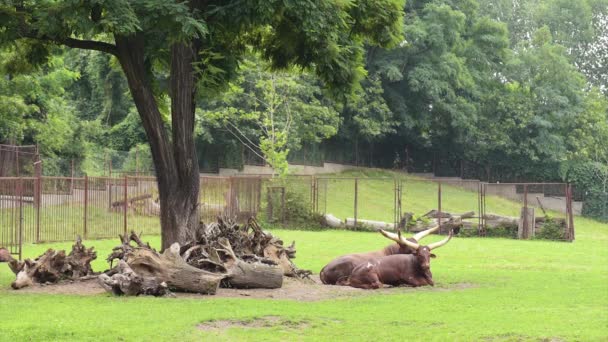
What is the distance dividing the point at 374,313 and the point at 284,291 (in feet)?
10.5

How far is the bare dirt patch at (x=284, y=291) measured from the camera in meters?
15.8

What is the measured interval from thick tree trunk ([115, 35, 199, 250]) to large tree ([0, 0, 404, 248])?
0.02 metres

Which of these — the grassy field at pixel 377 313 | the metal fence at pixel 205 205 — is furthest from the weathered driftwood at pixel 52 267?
the metal fence at pixel 205 205

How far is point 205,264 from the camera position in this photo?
1641 cm

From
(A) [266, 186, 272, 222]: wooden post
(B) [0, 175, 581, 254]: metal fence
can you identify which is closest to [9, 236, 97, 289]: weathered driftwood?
(B) [0, 175, 581, 254]: metal fence

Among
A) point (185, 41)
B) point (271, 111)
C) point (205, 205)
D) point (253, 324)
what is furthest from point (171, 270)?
point (271, 111)

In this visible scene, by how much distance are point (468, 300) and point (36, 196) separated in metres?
16.0

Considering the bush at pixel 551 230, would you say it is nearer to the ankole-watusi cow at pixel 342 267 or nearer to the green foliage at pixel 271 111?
the green foliage at pixel 271 111

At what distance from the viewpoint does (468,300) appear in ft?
50.2

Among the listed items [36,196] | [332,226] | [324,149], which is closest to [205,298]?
[36,196]

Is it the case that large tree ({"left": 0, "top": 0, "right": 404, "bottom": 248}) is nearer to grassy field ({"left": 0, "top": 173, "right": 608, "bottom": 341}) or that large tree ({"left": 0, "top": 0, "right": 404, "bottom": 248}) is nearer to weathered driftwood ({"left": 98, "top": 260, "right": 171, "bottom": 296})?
weathered driftwood ({"left": 98, "top": 260, "right": 171, "bottom": 296})

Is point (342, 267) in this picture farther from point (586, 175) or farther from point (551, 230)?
point (586, 175)

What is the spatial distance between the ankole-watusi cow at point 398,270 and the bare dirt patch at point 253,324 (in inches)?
184

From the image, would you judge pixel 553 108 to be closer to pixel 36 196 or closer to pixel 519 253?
pixel 519 253
